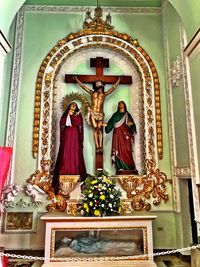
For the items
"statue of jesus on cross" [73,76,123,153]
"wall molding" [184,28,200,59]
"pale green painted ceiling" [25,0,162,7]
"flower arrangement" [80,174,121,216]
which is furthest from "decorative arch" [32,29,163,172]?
"wall molding" [184,28,200,59]

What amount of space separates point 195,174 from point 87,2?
16.4ft

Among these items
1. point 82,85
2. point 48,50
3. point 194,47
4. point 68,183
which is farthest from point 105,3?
point 68,183

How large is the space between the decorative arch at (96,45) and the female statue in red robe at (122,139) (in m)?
0.38

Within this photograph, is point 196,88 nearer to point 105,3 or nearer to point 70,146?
point 70,146

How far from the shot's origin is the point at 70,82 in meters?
6.41

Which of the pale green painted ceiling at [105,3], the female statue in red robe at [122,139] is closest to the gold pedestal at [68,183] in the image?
the female statue in red robe at [122,139]

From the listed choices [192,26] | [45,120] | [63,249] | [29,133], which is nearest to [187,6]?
[192,26]

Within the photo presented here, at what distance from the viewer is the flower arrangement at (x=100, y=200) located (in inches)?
183

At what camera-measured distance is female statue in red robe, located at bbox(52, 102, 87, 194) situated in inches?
226

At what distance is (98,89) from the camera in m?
6.28

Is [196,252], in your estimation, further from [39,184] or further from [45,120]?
[45,120]

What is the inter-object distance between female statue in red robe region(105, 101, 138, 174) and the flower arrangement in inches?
40.6

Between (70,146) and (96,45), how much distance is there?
2698mm

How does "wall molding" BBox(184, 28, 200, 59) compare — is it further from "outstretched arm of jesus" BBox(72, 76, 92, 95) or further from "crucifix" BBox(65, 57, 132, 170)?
"outstretched arm of jesus" BBox(72, 76, 92, 95)
